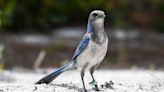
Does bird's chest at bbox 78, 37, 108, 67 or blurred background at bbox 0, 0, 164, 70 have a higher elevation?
blurred background at bbox 0, 0, 164, 70

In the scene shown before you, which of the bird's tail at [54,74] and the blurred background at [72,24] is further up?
the blurred background at [72,24]

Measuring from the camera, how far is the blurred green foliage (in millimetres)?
13188

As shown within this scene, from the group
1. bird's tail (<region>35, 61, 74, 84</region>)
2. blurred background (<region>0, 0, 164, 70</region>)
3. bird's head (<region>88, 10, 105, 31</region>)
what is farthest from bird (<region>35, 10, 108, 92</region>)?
blurred background (<region>0, 0, 164, 70</region>)

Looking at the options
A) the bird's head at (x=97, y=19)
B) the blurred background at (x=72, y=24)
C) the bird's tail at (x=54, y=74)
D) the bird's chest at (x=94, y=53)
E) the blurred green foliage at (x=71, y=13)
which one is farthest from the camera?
the blurred green foliage at (x=71, y=13)

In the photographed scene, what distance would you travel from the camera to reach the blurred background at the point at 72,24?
12.6 meters

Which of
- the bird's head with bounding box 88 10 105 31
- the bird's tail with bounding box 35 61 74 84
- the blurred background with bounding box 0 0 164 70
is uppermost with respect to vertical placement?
the blurred background with bounding box 0 0 164 70

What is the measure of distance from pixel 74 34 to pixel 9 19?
1450 mm

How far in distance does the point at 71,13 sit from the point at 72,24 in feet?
0.87

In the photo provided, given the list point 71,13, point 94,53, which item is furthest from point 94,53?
point 71,13

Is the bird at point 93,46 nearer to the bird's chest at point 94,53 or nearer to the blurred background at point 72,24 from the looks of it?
the bird's chest at point 94,53

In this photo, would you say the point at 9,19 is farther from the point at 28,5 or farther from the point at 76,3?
the point at 76,3

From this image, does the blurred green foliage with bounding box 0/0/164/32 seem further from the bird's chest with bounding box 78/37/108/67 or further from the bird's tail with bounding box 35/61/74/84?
the bird's chest with bounding box 78/37/108/67

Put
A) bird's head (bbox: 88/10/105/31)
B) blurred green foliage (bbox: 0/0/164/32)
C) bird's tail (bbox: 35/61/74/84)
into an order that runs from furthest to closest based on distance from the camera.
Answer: blurred green foliage (bbox: 0/0/164/32), bird's tail (bbox: 35/61/74/84), bird's head (bbox: 88/10/105/31)

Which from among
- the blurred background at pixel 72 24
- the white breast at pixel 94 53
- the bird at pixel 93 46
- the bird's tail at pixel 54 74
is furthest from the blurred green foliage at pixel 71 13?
the white breast at pixel 94 53
